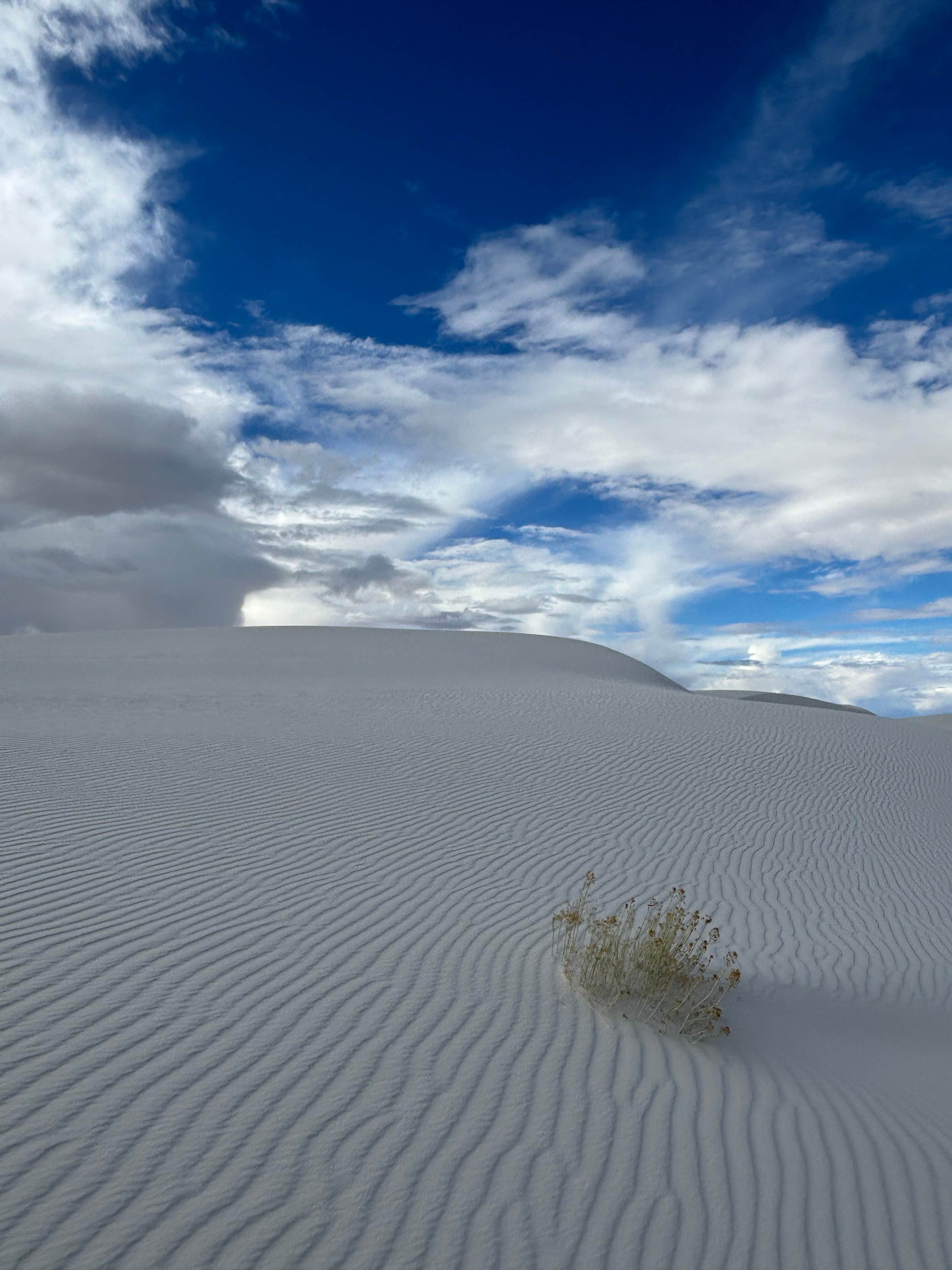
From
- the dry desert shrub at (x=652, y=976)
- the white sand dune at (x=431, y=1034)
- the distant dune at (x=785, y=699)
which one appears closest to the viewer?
the white sand dune at (x=431, y=1034)

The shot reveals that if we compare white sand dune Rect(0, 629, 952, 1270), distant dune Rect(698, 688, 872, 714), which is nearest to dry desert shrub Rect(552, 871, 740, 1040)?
white sand dune Rect(0, 629, 952, 1270)

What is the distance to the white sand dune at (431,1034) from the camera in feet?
11.1

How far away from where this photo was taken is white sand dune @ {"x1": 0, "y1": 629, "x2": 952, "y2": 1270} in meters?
3.37

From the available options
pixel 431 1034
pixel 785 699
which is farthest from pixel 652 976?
pixel 785 699

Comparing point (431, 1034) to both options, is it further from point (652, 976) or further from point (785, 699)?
point (785, 699)

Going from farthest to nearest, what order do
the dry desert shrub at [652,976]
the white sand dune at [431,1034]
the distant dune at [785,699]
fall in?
the distant dune at [785,699]
the dry desert shrub at [652,976]
the white sand dune at [431,1034]

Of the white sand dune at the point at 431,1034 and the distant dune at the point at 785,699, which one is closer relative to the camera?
the white sand dune at the point at 431,1034

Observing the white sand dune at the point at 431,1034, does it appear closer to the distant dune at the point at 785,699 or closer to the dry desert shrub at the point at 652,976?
the dry desert shrub at the point at 652,976

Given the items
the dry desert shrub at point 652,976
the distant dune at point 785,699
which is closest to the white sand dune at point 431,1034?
the dry desert shrub at point 652,976

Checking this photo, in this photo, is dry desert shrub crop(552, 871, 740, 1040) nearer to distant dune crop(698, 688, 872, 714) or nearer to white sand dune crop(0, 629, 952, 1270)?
white sand dune crop(0, 629, 952, 1270)

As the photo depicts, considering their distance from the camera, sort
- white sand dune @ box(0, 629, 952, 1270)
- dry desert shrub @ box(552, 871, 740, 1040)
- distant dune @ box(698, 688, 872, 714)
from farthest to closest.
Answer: distant dune @ box(698, 688, 872, 714), dry desert shrub @ box(552, 871, 740, 1040), white sand dune @ box(0, 629, 952, 1270)

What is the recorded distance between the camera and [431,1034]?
4711 millimetres

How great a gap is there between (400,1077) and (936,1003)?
16.6 ft

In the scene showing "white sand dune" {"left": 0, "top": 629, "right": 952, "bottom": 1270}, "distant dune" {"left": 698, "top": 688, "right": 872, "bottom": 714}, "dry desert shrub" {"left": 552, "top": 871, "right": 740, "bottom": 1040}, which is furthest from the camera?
"distant dune" {"left": 698, "top": 688, "right": 872, "bottom": 714}
